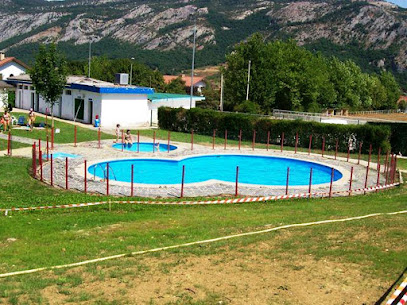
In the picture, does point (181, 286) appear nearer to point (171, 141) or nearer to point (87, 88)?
point (171, 141)

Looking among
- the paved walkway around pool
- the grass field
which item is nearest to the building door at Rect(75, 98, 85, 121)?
the paved walkway around pool

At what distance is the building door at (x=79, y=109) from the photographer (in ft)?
151

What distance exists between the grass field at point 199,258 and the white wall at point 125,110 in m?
28.8

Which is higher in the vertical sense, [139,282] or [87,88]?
[87,88]

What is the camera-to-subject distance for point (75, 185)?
20.8m

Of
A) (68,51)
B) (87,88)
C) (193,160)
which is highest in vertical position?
(68,51)

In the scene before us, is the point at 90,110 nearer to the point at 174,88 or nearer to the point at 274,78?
the point at 274,78

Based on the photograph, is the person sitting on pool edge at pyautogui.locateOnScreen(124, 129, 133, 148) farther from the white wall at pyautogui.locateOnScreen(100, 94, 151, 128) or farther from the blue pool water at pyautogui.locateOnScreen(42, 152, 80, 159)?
the white wall at pyautogui.locateOnScreen(100, 94, 151, 128)

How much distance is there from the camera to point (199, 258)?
10523 millimetres

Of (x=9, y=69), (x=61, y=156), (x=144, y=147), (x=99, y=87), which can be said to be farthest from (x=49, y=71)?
(x=9, y=69)

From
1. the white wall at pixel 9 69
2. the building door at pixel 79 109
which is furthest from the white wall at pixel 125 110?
the white wall at pixel 9 69

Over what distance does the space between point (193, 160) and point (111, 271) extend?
2129cm

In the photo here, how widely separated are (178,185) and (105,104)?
23894 mm

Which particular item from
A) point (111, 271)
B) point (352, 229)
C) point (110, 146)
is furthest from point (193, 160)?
point (111, 271)
